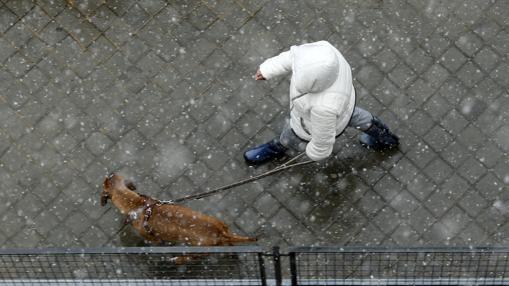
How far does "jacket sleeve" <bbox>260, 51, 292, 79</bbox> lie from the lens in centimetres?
711

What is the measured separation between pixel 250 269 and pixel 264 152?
1364 millimetres

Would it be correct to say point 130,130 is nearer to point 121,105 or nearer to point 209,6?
point 121,105

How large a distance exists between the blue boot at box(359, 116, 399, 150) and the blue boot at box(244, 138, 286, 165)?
85 centimetres

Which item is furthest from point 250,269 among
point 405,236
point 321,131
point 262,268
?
point 405,236

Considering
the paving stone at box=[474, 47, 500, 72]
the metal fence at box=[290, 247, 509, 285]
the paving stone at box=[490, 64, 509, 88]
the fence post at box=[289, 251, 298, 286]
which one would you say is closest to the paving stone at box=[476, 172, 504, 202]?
the metal fence at box=[290, 247, 509, 285]

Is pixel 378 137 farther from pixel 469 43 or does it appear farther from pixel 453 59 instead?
pixel 469 43

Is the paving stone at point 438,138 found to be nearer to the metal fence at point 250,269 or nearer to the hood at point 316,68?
the metal fence at point 250,269

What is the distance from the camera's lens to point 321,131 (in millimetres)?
7020

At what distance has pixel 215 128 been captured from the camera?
866cm

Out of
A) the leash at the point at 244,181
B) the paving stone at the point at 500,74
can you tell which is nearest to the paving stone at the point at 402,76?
the paving stone at the point at 500,74

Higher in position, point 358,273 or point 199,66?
point 199,66

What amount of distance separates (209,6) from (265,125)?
1561 mm

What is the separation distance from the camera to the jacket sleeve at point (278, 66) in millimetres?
7109

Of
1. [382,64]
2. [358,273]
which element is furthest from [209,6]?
[358,273]
